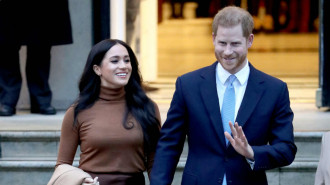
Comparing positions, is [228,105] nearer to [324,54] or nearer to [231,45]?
[231,45]

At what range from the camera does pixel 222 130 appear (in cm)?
339

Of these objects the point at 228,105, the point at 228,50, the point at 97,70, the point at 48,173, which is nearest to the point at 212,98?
the point at 228,105

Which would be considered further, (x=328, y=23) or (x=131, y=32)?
(x=131, y=32)

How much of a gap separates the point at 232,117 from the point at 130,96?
961 millimetres

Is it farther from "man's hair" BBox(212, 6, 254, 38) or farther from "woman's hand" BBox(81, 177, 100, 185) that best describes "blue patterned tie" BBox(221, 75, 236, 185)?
"woman's hand" BBox(81, 177, 100, 185)

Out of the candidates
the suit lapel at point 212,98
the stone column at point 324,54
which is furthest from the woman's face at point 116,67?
the stone column at point 324,54

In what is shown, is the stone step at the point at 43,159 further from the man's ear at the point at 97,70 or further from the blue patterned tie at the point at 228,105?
the blue patterned tie at the point at 228,105

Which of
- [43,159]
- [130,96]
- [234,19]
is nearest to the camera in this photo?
[234,19]

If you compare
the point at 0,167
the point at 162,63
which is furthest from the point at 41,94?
the point at 162,63

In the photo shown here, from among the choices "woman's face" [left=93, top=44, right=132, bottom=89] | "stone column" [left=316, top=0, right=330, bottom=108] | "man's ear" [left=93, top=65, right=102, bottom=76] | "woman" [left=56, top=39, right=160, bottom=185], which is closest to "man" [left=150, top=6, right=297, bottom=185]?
"woman" [left=56, top=39, right=160, bottom=185]

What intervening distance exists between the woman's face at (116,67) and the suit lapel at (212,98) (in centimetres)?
73

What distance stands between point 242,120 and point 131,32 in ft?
16.3

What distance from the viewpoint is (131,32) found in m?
8.22

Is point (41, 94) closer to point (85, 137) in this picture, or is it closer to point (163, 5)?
point (85, 137)
